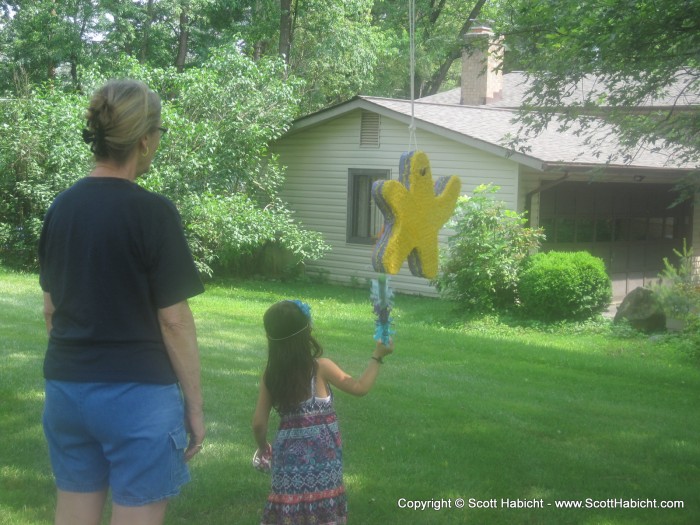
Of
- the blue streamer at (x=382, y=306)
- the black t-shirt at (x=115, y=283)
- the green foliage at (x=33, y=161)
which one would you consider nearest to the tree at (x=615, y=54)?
the blue streamer at (x=382, y=306)

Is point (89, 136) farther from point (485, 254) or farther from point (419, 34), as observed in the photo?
point (419, 34)

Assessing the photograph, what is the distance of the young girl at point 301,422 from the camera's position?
3.05 meters

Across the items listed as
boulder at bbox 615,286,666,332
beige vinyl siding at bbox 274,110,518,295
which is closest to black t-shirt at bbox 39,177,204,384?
boulder at bbox 615,286,666,332

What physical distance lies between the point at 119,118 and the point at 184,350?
61 centimetres

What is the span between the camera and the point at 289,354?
304cm

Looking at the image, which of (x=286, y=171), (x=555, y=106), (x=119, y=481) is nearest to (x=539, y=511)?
(x=119, y=481)

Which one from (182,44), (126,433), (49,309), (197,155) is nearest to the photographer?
(126,433)

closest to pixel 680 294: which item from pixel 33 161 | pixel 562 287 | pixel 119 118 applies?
pixel 562 287

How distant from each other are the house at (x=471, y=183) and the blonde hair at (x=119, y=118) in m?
11.1

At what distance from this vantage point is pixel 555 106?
618cm

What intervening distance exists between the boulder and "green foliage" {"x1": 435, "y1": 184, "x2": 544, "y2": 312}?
1515mm

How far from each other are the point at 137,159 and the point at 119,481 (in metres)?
0.82

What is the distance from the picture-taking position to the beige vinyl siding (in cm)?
1428

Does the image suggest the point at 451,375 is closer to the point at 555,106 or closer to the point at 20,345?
the point at 555,106
